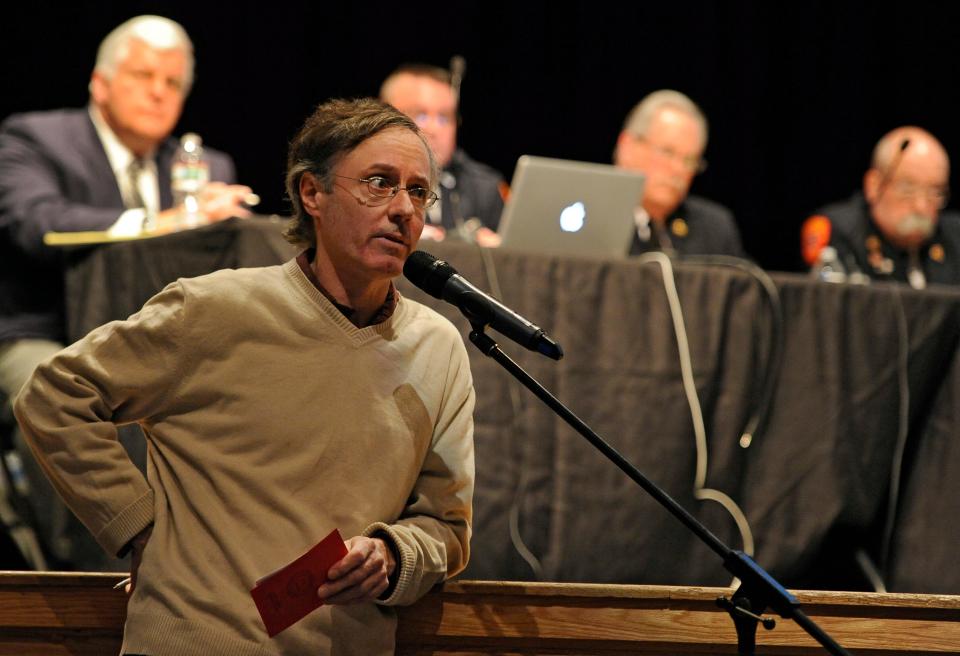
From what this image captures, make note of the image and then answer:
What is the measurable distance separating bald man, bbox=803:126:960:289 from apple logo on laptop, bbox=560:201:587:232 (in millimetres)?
1499

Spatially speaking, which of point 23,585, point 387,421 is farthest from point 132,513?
point 387,421

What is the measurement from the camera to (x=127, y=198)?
135 inches

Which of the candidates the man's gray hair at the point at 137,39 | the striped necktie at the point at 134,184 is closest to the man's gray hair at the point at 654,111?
the man's gray hair at the point at 137,39

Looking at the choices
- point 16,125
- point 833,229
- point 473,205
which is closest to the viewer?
point 16,125

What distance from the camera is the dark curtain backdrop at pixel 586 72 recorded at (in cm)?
452

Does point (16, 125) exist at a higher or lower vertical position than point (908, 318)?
higher

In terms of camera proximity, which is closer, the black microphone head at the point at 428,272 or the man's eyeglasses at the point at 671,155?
the black microphone head at the point at 428,272

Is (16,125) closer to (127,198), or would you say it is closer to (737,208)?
(127,198)

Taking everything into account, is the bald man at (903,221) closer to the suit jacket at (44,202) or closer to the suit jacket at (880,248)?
the suit jacket at (880,248)

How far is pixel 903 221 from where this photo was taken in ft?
14.4

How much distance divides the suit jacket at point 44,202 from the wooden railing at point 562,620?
55.3 inches

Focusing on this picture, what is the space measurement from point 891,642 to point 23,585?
52.7 inches

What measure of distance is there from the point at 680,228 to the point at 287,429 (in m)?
2.77

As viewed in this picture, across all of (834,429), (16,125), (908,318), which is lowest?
(834,429)
